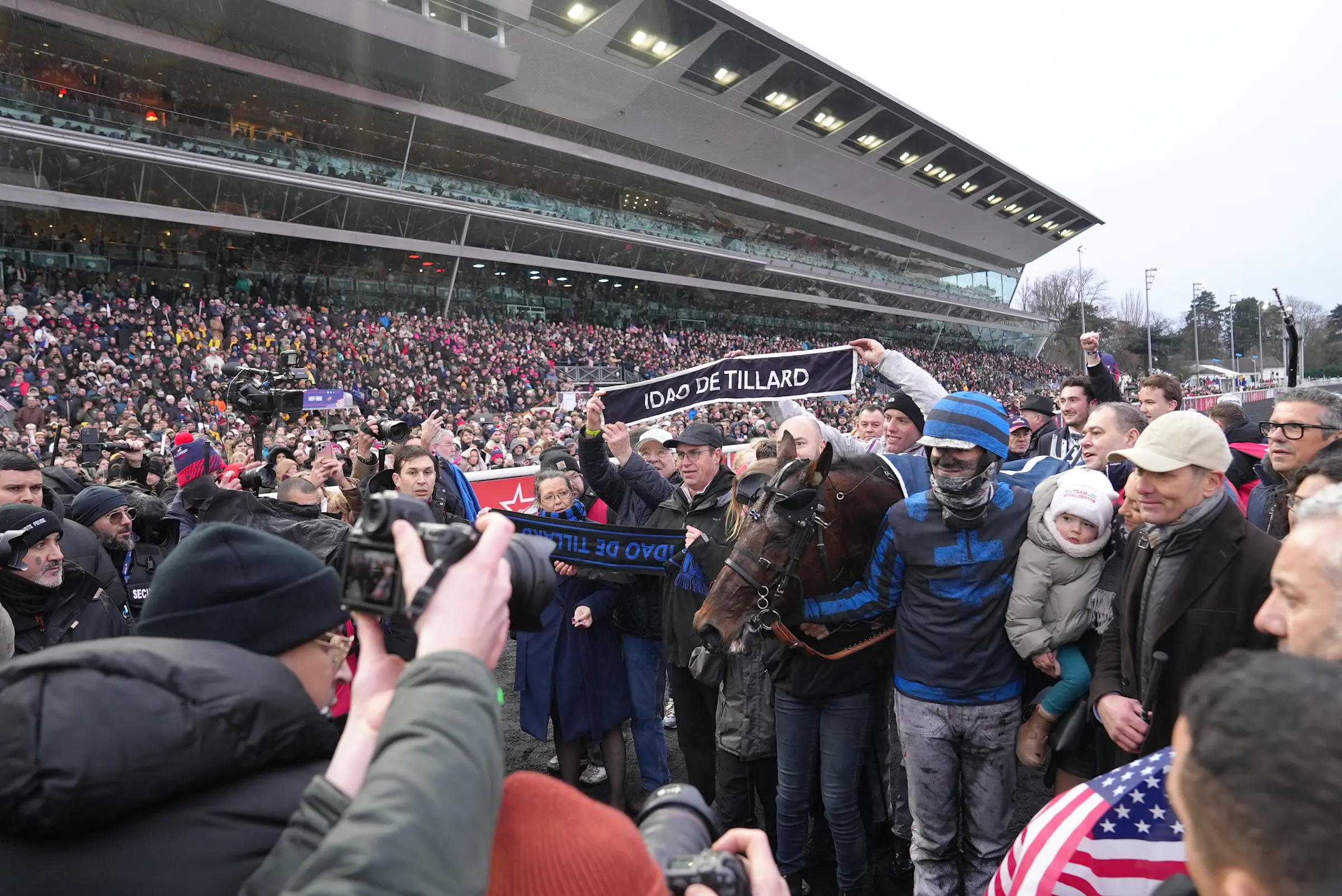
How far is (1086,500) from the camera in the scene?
297 centimetres

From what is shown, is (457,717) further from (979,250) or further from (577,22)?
(979,250)

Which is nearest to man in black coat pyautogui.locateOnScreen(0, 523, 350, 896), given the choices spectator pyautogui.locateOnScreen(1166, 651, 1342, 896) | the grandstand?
spectator pyautogui.locateOnScreen(1166, 651, 1342, 896)

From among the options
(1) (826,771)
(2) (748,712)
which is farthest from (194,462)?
(1) (826,771)

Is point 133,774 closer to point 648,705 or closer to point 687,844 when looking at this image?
point 687,844

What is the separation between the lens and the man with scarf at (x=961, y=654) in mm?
3080

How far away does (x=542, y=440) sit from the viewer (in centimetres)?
1435

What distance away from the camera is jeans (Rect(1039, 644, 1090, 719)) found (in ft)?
9.84

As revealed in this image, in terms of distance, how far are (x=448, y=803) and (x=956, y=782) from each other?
2890 millimetres

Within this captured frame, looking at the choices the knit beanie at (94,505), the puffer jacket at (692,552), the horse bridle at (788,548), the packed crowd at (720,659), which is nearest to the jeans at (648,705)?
the packed crowd at (720,659)

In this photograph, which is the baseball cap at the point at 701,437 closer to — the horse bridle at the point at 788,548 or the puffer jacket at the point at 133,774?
the horse bridle at the point at 788,548

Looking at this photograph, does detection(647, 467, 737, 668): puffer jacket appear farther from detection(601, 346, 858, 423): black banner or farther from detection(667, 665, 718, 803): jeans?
detection(601, 346, 858, 423): black banner

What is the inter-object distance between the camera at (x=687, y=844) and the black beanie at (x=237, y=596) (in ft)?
2.28

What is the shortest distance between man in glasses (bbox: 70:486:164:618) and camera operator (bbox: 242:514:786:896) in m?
4.84

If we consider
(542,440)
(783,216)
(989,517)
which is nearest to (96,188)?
(542,440)
